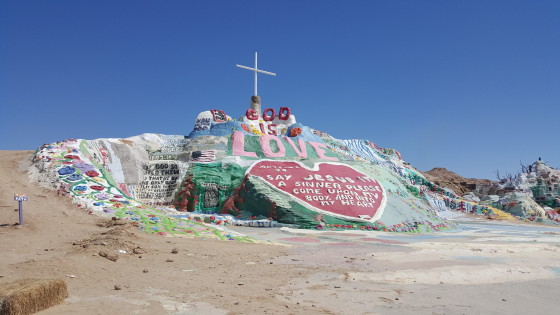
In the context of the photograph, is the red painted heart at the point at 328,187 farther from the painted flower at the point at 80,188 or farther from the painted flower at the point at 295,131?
the painted flower at the point at 80,188

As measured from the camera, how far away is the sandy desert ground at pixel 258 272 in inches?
186

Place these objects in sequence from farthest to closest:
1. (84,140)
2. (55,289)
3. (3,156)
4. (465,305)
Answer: (84,140) → (3,156) → (465,305) → (55,289)

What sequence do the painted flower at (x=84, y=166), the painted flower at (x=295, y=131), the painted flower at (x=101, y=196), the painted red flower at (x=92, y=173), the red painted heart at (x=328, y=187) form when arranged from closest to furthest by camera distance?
the painted flower at (x=101, y=196) < the painted red flower at (x=92, y=173) < the painted flower at (x=84, y=166) < the red painted heart at (x=328, y=187) < the painted flower at (x=295, y=131)

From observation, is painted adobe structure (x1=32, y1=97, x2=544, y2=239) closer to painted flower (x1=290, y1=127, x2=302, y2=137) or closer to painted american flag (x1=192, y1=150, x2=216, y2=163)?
painted american flag (x1=192, y1=150, x2=216, y2=163)

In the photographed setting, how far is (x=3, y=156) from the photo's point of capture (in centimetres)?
1497

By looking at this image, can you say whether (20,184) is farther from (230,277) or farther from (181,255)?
(230,277)

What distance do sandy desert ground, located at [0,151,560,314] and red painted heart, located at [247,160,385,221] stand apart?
4.91 meters

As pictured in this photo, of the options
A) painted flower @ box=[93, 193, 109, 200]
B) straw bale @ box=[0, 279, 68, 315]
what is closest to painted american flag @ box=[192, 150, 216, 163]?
painted flower @ box=[93, 193, 109, 200]

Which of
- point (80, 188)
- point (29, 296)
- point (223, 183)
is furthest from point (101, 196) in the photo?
point (29, 296)

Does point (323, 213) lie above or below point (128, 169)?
below

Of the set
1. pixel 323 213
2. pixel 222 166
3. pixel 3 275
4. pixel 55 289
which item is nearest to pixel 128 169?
pixel 222 166

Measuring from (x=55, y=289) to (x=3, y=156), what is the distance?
13.3 meters

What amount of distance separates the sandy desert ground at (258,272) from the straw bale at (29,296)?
12 centimetres

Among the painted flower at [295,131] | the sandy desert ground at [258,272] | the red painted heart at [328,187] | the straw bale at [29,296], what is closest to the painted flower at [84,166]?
the sandy desert ground at [258,272]
